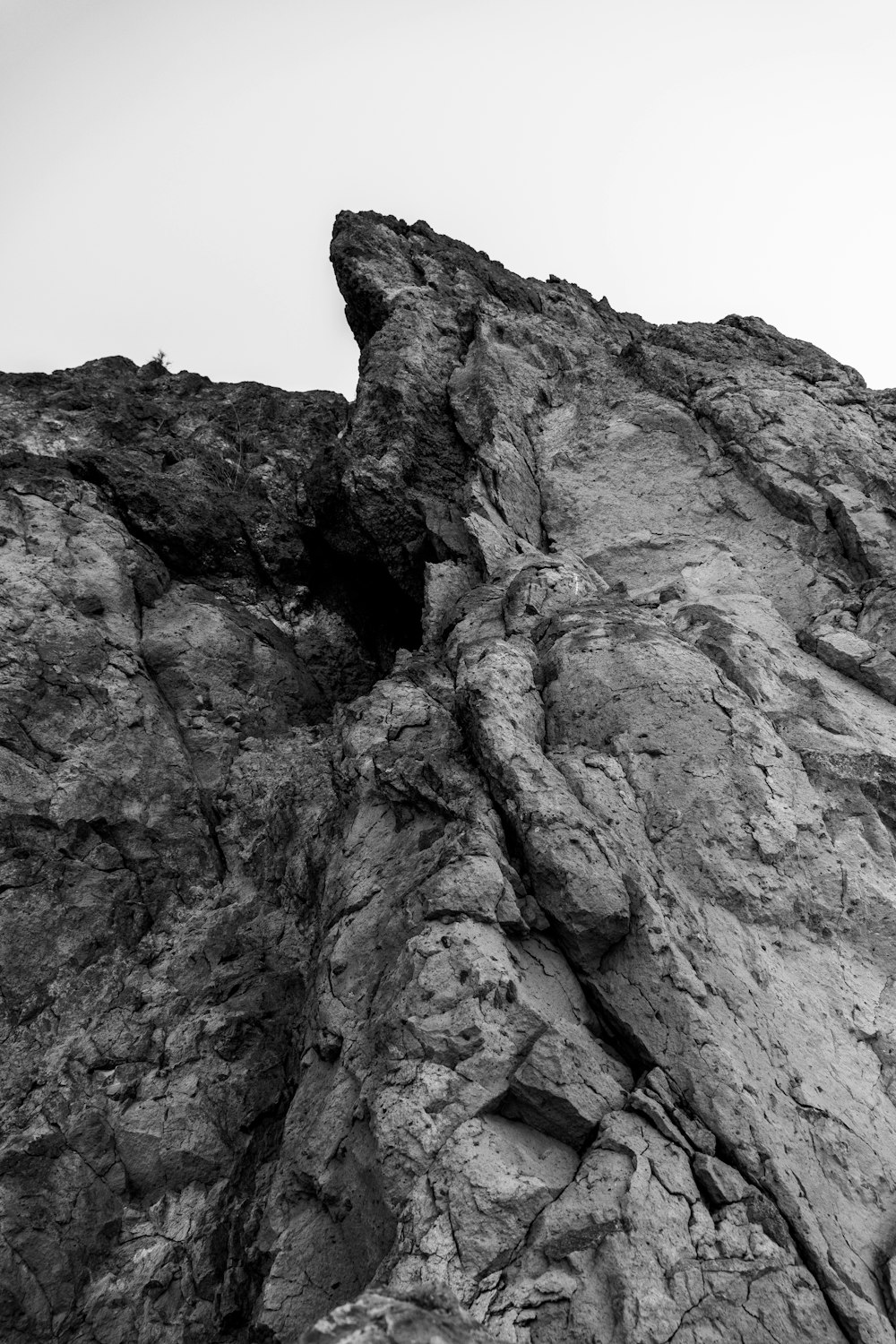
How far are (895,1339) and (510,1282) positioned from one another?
385cm

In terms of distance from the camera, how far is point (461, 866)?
12.4 metres

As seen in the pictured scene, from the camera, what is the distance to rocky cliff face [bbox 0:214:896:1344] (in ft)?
31.4

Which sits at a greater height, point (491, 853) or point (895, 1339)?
point (491, 853)

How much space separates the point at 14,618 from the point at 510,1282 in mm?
15306

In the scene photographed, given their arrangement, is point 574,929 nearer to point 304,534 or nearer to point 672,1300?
point 672,1300

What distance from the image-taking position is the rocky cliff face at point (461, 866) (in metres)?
9.58

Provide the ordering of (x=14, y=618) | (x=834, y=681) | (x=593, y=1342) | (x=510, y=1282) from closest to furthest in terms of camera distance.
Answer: (x=593, y=1342) → (x=510, y=1282) → (x=834, y=681) → (x=14, y=618)

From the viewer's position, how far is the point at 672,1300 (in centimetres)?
845

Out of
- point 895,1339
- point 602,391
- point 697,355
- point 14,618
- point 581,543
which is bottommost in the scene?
point 14,618

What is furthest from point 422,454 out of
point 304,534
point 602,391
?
point 602,391

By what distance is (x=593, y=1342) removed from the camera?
27.0 feet

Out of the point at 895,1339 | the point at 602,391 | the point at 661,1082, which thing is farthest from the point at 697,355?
the point at 895,1339

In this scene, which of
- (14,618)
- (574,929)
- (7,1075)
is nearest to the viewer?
(574,929)

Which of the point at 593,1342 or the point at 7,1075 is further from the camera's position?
the point at 7,1075
